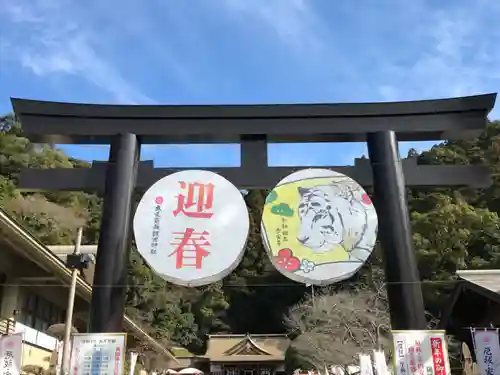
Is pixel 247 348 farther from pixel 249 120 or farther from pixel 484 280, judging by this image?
pixel 249 120

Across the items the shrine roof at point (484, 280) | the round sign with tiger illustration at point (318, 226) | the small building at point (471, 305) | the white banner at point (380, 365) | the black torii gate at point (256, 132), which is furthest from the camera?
the white banner at point (380, 365)

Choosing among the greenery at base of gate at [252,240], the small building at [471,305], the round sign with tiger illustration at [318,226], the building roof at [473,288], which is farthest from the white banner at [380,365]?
the greenery at base of gate at [252,240]

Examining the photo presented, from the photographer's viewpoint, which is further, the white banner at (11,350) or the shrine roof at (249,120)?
the white banner at (11,350)

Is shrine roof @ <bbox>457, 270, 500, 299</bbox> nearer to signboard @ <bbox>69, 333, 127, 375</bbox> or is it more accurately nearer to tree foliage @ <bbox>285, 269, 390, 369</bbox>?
signboard @ <bbox>69, 333, 127, 375</bbox>

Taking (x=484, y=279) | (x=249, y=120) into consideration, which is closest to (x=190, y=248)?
(x=249, y=120)

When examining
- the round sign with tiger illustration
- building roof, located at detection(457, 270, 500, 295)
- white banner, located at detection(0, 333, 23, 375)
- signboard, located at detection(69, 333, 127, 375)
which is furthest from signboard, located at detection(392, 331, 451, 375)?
white banner, located at detection(0, 333, 23, 375)

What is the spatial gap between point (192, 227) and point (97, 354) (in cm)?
195

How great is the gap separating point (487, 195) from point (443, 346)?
39333 mm

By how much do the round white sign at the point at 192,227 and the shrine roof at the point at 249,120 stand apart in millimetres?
848

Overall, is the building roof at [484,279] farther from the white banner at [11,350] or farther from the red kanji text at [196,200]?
the white banner at [11,350]

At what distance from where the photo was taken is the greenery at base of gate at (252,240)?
32.2 meters

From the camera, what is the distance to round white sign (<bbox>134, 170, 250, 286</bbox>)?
21.5 feet

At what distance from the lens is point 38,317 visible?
13984 mm

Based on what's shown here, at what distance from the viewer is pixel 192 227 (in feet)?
22.4
